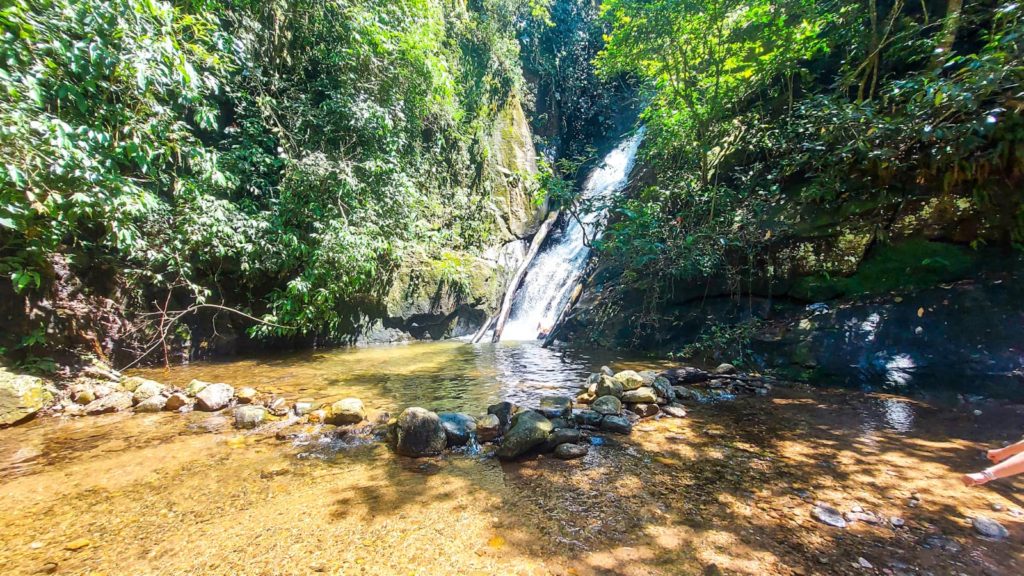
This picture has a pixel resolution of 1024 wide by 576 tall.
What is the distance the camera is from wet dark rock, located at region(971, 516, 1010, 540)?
1916mm

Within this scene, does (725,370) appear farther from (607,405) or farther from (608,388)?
(607,405)

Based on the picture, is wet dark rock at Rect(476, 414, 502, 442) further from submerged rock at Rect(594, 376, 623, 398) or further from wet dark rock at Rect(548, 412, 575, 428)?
submerged rock at Rect(594, 376, 623, 398)

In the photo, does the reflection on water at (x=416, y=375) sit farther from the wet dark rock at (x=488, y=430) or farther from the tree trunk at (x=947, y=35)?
the tree trunk at (x=947, y=35)

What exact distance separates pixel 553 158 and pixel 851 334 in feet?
45.9

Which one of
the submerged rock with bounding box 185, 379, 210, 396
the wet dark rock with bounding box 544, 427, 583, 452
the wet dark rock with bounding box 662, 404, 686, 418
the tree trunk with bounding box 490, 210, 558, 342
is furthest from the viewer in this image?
the tree trunk with bounding box 490, 210, 558, 342

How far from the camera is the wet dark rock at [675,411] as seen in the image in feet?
12.5

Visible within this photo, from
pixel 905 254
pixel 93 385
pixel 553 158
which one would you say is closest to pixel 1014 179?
pixel 905 254

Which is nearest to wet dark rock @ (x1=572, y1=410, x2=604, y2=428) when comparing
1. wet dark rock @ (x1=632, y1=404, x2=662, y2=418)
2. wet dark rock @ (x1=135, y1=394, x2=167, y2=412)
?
wet dark rock @ (x1=632, y1=404, x2=662, y2=418)

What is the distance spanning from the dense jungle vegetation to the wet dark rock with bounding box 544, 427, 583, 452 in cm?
422

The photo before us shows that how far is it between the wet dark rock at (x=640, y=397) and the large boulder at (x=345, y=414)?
9.00 feet

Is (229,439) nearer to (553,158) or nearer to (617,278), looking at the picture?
(617,278)

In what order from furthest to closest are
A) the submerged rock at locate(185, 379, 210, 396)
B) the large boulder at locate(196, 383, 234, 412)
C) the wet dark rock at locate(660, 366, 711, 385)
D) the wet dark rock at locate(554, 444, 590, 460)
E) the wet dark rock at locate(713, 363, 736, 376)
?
the wet dark rock at locate(713, 363, 736, 376) → the wet dark rock at locate(660, 366, 711, 385) → the submerged rock at locate(185, 379, 210, 396) → the large boulder at locate(196, 383, 234, 412) → the wet dark rock at locate(554, 444, 590, 460)

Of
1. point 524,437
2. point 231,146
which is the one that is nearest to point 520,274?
point 231,146

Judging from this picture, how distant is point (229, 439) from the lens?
133 inches
